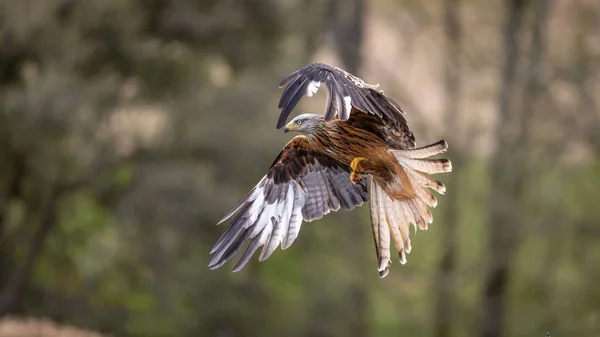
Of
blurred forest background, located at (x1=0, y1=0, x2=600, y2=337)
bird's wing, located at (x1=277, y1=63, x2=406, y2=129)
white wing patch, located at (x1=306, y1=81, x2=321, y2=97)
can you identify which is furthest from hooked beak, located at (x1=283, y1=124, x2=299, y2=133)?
blurred forest background, located at (x1=0, y1=0, x2=600, y2=337)

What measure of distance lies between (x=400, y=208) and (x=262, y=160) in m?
9.32

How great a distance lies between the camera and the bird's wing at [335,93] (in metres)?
4.70

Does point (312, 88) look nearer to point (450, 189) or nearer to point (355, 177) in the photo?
point (355, 177)

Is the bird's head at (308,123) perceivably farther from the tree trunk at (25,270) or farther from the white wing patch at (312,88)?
the tree trunk at (25,270)

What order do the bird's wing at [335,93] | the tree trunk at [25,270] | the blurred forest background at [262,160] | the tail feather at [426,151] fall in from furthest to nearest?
the tree trunk at [25,270] → the blurred forest background at [262,160] → the tail feather at [426,151] → the bird's wing at [335,93]

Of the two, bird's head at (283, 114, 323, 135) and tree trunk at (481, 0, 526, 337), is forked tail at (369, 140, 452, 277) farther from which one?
tree trunk at (481, 0, 526, 337)

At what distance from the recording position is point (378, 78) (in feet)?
54.4

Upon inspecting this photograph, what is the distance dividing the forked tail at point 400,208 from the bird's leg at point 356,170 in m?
0.08

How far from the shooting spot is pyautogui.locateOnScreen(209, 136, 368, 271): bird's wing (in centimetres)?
620

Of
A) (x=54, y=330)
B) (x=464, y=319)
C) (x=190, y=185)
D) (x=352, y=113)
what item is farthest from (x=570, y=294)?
(x=352, y=113)

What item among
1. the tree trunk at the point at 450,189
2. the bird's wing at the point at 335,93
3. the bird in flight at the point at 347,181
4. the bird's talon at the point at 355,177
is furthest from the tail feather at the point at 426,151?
the tree trunk at the point at 450,189

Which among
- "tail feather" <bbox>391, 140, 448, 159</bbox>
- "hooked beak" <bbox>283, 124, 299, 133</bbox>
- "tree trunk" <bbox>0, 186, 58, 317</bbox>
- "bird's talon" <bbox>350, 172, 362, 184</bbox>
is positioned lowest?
"tree trunk" <bbox>0, 186, 58, 317</bbox>

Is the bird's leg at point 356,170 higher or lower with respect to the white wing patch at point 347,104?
lower

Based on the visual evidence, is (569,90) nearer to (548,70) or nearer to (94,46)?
(548,70)
